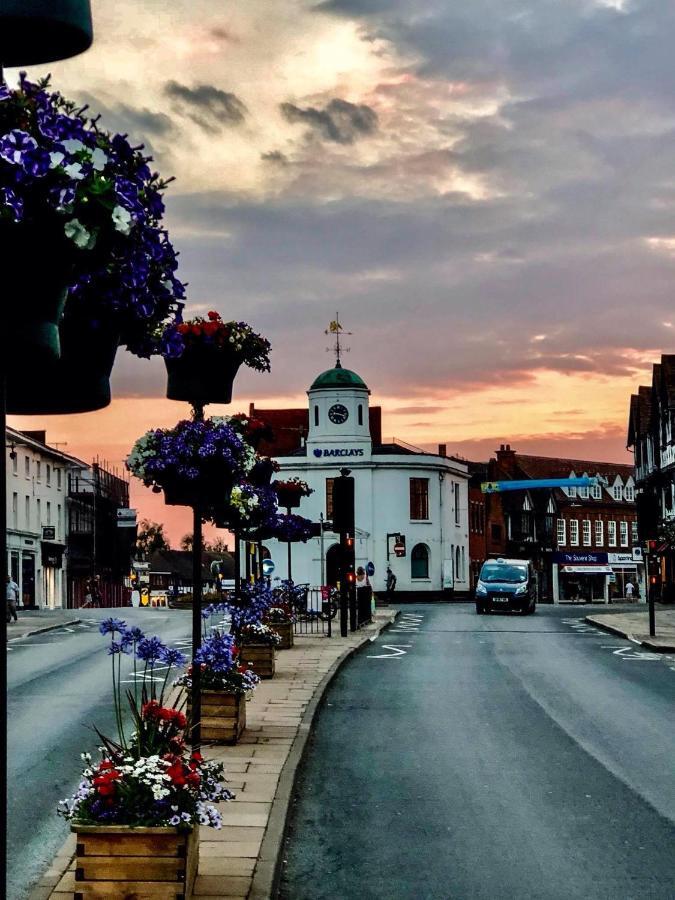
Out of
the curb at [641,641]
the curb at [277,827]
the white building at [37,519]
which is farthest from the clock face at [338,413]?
the curb at [277,827]

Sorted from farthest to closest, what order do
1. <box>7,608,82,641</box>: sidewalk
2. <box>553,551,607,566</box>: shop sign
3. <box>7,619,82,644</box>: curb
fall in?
<box>553,551,607,566</box>: shop sign → <box>7,608,82,641</box>: sidewalk → <box>7,619,82,644</box>: curb

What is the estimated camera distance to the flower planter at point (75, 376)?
4.64m

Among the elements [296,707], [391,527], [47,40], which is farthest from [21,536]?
[47,40]

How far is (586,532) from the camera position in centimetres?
11106

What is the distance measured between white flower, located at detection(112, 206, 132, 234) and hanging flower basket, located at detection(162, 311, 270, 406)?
7059 mm

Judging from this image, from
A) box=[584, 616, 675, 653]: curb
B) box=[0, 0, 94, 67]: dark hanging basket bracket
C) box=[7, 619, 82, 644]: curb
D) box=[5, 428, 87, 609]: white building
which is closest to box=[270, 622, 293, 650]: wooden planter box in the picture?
box=[584, 616, 675, 653]: curb

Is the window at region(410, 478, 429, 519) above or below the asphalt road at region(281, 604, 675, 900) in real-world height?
above

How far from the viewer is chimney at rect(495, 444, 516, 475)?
113 m

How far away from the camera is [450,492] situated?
81.9 metres

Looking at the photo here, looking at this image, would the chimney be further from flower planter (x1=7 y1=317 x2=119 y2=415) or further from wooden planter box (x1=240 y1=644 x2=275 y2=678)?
flower planter (x1=7 y1=317 x2=119 y2=415)

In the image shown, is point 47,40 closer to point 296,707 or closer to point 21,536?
point 296,707

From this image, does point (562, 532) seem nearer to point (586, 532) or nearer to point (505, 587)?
point (586, 532)

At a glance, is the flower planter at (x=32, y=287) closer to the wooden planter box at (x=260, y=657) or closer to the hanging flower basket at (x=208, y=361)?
the hanging flower basket at (x=208, y=361)

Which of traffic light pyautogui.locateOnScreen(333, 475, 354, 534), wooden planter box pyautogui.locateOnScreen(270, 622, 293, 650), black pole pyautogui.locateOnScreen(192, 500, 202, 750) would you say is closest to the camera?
black pole pyautogui.locateOnScreen(192, 500, 202, 750)
